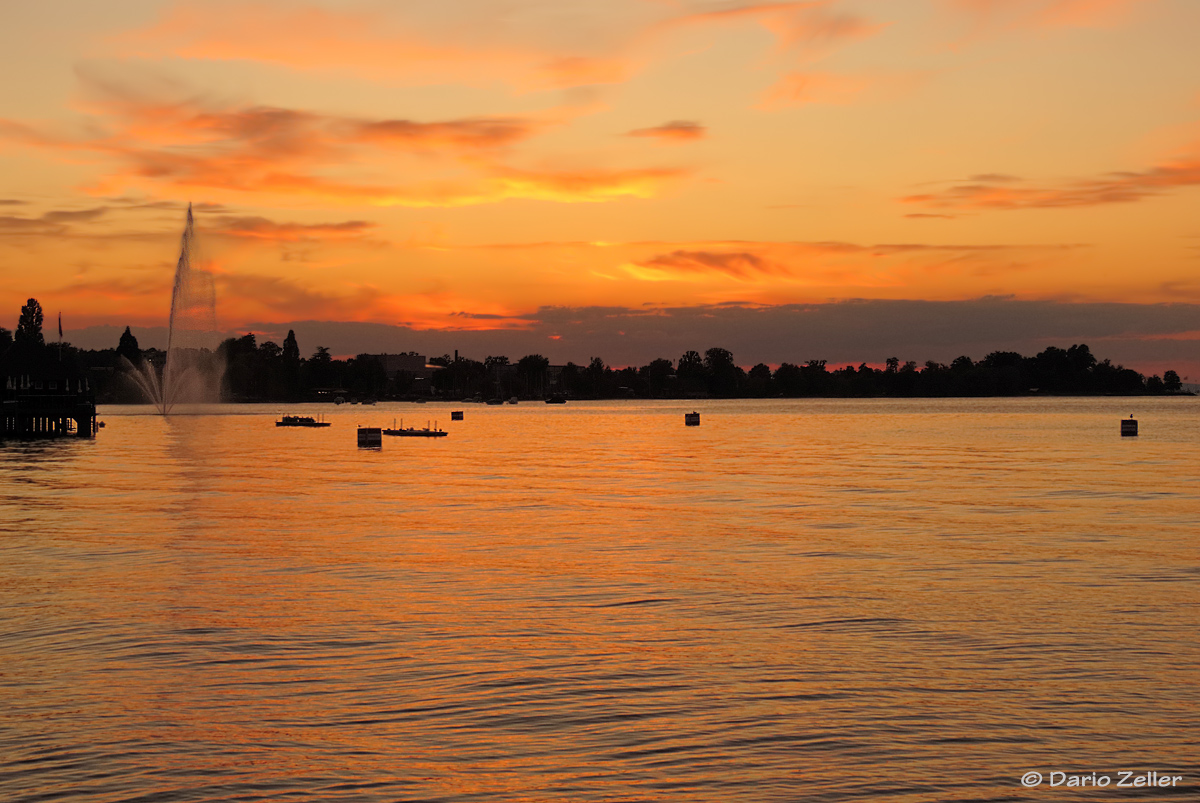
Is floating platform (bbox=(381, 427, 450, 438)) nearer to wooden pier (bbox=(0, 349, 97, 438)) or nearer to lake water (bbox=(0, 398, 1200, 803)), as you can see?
wooden pier (bbox=(0, 349, 97, 438))

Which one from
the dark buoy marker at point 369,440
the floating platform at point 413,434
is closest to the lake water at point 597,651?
the dark buoy marker at point 369,440

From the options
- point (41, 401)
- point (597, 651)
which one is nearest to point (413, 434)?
point (41, 401)

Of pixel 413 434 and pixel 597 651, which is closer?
pixel 597 651

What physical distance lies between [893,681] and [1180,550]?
21.4 metres

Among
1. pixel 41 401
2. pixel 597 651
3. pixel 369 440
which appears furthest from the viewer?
pixel 41 401

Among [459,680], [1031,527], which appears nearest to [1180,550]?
[1031,527]

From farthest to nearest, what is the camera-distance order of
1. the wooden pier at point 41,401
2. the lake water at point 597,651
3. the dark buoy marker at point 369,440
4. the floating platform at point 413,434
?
the floating platform at point 413,434 → the wooden pier at point 41,401 → the dark buoy marker at point 369,440 → the lake water at point 597,651

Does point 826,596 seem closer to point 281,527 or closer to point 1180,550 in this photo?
point 1180,550

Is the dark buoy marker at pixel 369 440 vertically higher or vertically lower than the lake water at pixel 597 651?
higher

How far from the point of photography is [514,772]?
14.6 m

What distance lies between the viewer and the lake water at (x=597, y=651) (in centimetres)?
1474

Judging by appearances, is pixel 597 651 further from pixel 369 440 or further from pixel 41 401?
pixel 41 401

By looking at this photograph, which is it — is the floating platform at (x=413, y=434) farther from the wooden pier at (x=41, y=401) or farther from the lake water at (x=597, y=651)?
the lake water at (x=597, y=651)

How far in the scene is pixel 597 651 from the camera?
21656 millimetres
